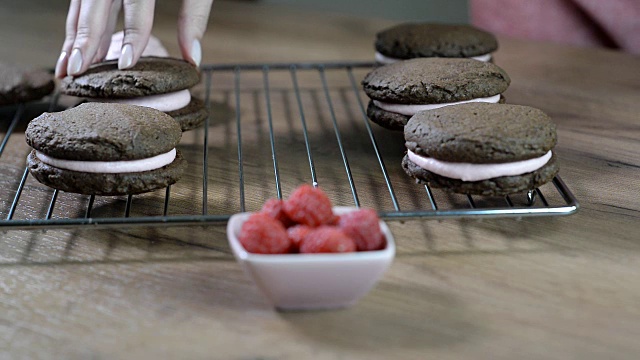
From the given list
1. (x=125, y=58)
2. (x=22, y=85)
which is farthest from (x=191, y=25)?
(x=22, y=85)

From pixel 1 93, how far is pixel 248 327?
0.95 m

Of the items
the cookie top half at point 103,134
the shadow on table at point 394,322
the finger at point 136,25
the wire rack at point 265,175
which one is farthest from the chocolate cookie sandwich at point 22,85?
the shadow on table at point 394,322

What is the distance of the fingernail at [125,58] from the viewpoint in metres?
1.55

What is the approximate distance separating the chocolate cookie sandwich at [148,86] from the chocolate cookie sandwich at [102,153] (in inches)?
8.7

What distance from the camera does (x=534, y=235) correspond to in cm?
123

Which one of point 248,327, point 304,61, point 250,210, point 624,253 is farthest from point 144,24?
point 624,253

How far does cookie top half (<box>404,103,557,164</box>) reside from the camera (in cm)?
119

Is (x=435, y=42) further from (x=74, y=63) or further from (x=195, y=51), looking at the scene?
(x=74, y=63)

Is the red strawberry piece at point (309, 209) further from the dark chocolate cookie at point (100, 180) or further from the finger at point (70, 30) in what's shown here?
the finger at point (70, 30)

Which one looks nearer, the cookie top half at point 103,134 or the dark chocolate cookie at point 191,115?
the cookie top half at point 103,134

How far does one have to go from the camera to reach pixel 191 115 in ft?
5.17

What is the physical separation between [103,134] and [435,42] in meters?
0.82

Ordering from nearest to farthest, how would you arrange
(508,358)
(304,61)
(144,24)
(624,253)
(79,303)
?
1. (508,358)
2. (79,303)
3. (624,253)
4. (144,24)
5. (304,61)

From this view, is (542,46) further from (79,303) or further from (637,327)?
(79,303)
